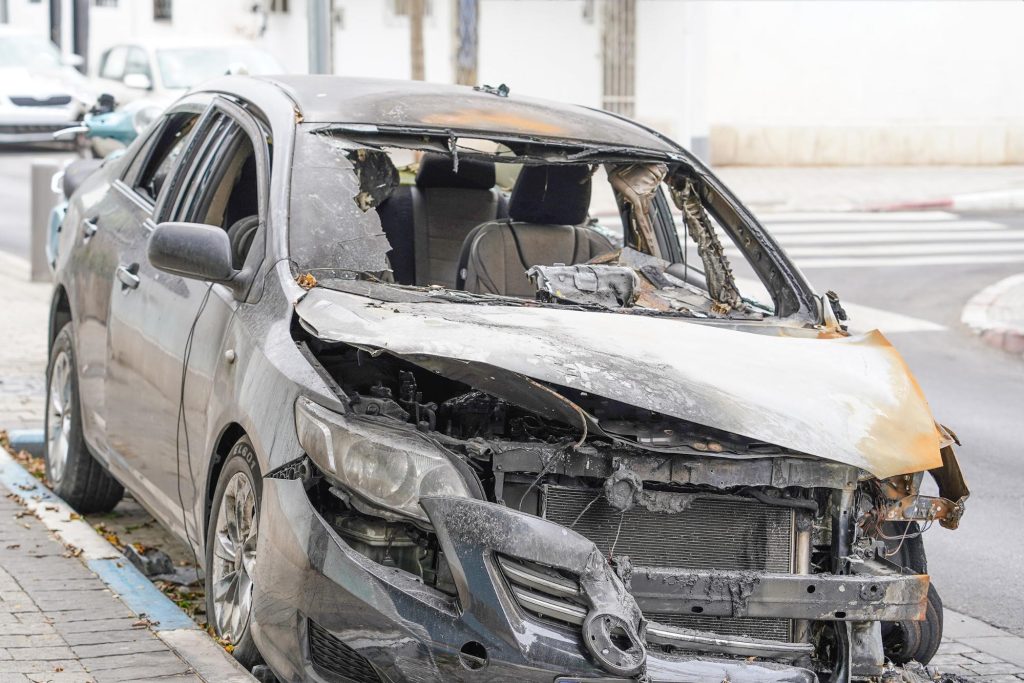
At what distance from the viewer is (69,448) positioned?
22.5ft

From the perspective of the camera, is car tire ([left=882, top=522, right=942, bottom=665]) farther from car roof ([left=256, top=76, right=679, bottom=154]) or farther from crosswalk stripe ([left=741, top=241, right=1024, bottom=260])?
crosswalk stripe ([left=741, top=241, right=1024, bottom=260])

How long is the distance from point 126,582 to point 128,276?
46.4 inches

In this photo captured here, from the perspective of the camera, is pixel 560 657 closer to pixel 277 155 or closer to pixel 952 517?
pixel 952 517

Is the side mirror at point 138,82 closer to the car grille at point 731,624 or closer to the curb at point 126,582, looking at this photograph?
the curb at point 126,582

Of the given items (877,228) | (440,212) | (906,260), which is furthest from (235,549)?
(877,228)

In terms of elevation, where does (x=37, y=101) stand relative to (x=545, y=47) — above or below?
below

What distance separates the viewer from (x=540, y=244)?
A: 237 inches

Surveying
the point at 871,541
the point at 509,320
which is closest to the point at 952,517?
the point at 871,541

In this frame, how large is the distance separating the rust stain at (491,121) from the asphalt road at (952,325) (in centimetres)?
258

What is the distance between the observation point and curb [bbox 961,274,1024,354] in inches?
508

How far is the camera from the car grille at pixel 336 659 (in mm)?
4078

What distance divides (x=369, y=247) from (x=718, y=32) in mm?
22835

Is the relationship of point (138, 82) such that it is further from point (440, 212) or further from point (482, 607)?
point (482, 607)

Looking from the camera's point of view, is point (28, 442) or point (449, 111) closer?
point (449, 111)
